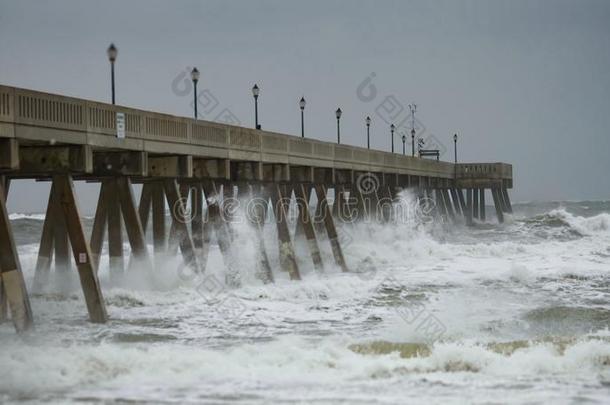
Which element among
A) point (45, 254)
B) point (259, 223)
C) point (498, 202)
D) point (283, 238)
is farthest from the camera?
point (498, 202)

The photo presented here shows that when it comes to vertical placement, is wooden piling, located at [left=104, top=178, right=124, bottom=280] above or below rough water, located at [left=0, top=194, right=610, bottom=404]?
above

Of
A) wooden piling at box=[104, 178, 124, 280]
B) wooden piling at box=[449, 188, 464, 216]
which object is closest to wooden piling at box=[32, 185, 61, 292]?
wooden piling at box=[104, 178, 124, 280]

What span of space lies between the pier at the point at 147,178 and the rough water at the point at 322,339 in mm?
776

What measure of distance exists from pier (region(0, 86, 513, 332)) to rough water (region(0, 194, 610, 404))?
776mm

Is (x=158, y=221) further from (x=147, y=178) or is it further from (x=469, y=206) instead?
(x=469, y=206)

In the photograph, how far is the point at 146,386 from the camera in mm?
12125

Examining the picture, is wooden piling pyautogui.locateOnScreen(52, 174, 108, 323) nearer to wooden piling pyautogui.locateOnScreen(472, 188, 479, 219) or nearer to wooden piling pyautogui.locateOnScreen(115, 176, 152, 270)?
wooden piling pyautogui.locateOnScreen(115, 176, 152, 270)

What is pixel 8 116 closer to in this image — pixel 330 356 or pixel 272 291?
pixel 330 356

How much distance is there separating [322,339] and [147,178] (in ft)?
31.2

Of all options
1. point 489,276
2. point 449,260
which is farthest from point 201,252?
point 449,260

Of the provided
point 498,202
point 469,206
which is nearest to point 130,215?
point 469,206

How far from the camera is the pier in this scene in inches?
681

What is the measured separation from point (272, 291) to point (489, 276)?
354 inches

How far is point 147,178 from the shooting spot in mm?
24578
